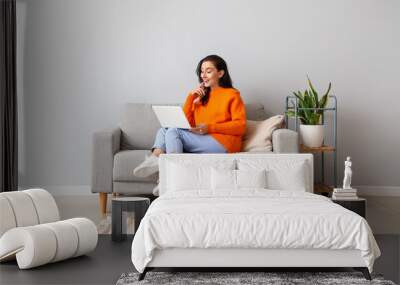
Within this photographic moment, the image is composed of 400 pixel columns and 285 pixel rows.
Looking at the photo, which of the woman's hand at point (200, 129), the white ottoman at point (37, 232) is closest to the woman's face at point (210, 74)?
the woman's hand at point (200, 129)

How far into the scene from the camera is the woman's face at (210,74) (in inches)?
243

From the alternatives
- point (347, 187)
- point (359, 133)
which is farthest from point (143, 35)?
point (347, 187)

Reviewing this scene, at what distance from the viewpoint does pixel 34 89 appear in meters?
7.14

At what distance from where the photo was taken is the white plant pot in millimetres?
6496

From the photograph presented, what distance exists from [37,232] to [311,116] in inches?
120

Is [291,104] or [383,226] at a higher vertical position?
[291,104]

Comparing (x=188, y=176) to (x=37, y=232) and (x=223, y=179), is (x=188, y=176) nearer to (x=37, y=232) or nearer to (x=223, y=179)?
(x=223, y=179)

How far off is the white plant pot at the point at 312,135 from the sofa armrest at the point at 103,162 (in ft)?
5.15

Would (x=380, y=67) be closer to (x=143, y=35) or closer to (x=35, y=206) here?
(x=143, y=35)

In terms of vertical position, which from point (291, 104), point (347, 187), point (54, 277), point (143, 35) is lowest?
point (54, 277)

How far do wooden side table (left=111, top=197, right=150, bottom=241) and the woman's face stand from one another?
1.48 metres

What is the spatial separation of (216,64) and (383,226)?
1.76 metres

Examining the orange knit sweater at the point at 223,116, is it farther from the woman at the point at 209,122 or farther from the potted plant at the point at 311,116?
the potted plant at the point at 311,116

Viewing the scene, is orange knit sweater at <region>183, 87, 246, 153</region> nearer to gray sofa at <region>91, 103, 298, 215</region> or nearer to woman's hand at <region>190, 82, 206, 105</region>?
woman's hand at <region>190, 82, 206, 105</region>
